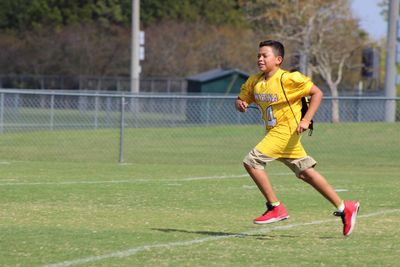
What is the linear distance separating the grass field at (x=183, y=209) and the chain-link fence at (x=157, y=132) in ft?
0.52

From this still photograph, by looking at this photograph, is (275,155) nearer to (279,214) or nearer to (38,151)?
(279,214)

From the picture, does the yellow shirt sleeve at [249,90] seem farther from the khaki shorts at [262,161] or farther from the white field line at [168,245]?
the white field line at [168,245]

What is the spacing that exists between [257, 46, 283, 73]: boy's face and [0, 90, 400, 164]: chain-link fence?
9446mm

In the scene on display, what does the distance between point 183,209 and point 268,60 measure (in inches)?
104

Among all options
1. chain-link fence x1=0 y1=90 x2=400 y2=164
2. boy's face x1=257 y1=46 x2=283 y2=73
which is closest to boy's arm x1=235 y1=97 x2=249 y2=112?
boy's face x1=257 y1=46 x2=283 y2=73

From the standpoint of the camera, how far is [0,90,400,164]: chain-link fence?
71.5ft

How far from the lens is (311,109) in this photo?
367 inches

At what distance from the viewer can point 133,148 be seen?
2394 centimetres

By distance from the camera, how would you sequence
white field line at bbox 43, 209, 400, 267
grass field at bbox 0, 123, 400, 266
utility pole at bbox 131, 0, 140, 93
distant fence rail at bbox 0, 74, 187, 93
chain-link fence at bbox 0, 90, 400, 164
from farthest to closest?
distant fence rail at bbox 0, 74, 187, 93 < utility pole at bbox 131, 0, 140, 93 < chain-link fence at bbox 0, 90, 400, 164 < grass field at bbox 0, 123, 400, 266 < white field line at bbox 43, 209, 400, 267

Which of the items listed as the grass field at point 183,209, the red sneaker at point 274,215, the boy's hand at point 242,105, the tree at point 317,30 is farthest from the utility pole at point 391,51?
the red sneaker at point 274,215

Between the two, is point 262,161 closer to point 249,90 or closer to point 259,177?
point 259,177

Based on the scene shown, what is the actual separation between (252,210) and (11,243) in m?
3.54

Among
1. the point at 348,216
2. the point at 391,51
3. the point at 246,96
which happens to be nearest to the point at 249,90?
the point at 246,96

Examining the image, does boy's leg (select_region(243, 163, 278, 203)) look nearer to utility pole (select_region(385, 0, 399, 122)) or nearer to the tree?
utility pole (select_region(385, 0, 399, 122))
